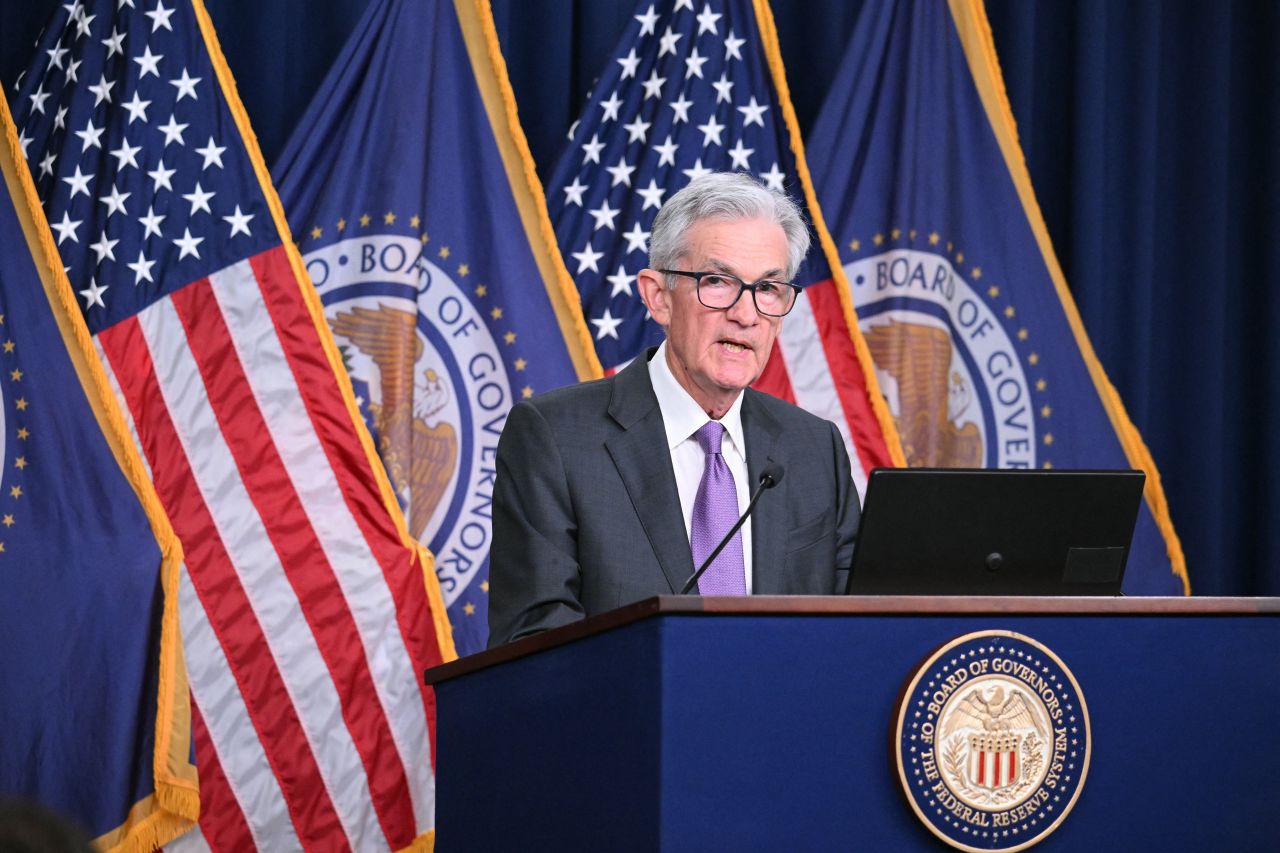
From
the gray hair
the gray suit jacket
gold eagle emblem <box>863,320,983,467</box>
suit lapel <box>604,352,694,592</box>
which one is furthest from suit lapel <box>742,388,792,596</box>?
gold eagle emblem <box>863,320,983,467</box>

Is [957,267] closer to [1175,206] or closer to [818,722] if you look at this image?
[1175,206]

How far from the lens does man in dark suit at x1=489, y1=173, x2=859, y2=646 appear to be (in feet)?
7.60

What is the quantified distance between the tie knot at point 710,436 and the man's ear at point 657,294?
0.19 metres

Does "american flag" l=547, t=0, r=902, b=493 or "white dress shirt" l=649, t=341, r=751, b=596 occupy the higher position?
"american flag" l=547, t=0, r=902, b=493

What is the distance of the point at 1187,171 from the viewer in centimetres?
516

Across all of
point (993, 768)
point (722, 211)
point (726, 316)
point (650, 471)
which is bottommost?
point (993, 768)

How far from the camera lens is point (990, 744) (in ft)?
5.62

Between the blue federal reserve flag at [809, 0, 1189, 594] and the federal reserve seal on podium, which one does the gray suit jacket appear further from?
the blue federal reserve flag at [809, 0, 1189, 594]

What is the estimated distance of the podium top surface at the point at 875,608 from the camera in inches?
64.1

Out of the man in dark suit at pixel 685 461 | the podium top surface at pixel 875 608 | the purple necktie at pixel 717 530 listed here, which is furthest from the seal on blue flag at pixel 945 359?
the podium top surface at pixel 875 608

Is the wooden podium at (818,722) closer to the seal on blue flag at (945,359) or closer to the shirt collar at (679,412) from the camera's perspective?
the shirt collar at (679,412)

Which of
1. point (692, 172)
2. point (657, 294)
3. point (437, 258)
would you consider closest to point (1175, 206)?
point (692, 172)

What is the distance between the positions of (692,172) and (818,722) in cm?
278

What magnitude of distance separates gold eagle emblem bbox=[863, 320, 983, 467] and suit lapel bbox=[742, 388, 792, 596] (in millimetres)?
1914
